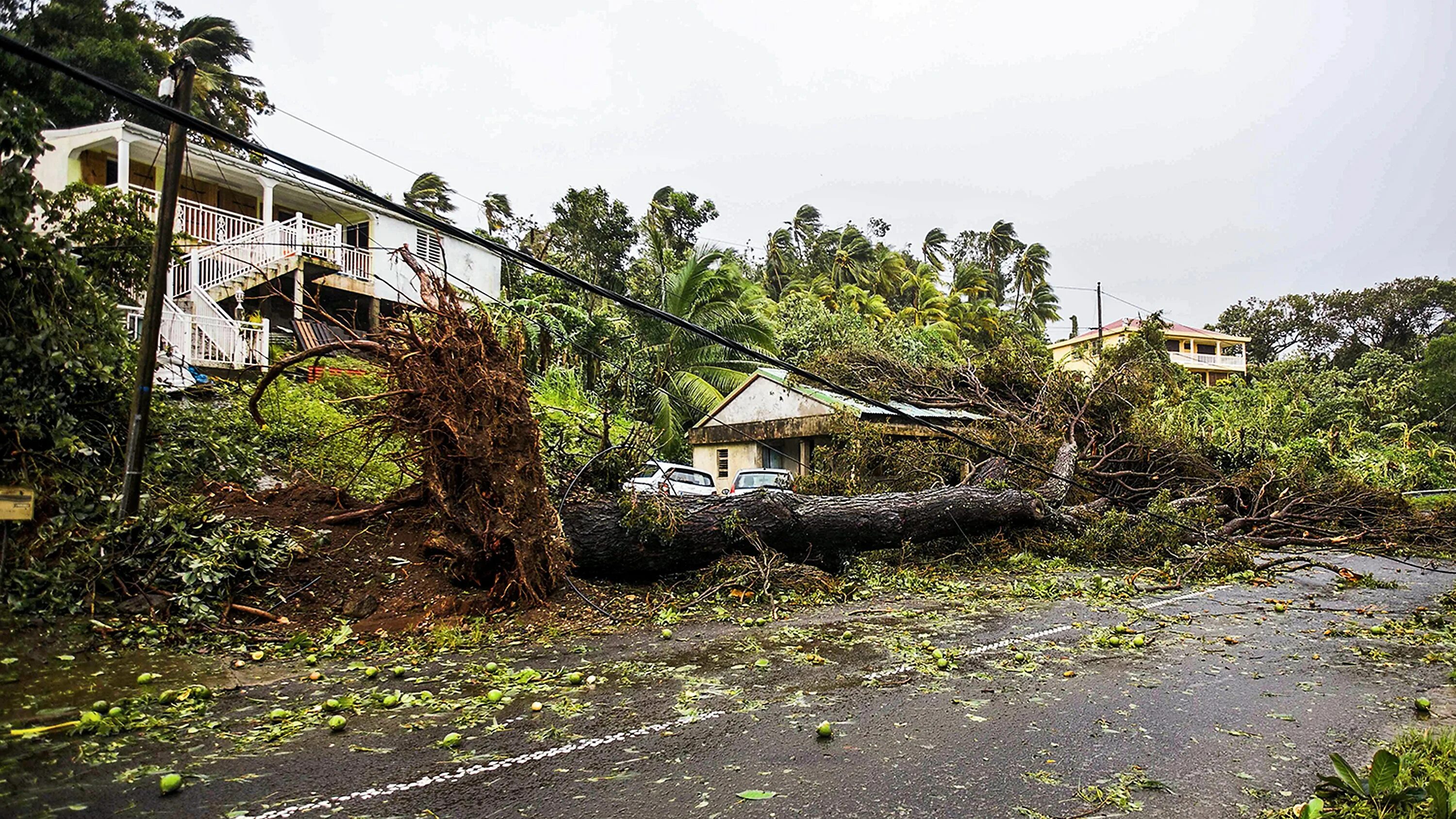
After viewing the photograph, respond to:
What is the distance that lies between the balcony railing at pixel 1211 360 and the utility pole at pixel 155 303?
54.0 meters

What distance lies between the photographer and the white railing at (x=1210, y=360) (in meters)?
50.4

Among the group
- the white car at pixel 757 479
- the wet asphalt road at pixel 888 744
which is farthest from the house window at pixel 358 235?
the wet asphalt road at pixel 888 744

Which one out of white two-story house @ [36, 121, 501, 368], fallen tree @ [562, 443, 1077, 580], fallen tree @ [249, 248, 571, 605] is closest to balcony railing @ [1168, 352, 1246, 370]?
white two-story house @ [36, 121, 501, 368]

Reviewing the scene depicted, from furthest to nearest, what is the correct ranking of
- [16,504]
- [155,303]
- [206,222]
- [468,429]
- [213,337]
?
[206,222]
[213,337]
[155,303]
[468,429]
[16,504]

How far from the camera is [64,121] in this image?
19.6m

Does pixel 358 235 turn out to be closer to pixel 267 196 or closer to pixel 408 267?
pixel 267 196

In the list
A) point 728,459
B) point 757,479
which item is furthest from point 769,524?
point 728,459

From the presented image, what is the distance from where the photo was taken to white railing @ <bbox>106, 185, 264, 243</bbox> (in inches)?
667

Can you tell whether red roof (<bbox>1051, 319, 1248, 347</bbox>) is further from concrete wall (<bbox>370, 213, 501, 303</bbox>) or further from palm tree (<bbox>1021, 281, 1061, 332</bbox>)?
concrete wall (<bbox>370, 213, 501, 303</bbox>)

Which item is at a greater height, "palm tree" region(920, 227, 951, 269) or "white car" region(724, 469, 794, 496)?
"palm tree" region(920, 227, 951, 269)

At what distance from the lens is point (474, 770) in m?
3.70

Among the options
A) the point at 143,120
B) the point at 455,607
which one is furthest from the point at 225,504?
the point at 143,120

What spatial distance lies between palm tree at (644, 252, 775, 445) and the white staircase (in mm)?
8501

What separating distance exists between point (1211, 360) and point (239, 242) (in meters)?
55.9
